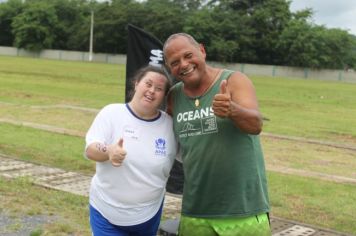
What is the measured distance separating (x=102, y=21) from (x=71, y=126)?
6823cm

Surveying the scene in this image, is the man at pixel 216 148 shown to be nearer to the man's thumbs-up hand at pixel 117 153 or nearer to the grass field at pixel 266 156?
the man's thumbs-up hand at pixel 117 153

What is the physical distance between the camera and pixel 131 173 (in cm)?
303

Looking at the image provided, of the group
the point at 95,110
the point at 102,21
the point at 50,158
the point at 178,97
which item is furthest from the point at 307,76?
the point at 178,97

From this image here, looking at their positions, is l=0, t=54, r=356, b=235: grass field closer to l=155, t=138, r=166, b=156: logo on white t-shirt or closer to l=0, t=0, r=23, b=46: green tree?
l=155, t=138, r=166, b=156: logo on white t-shirt

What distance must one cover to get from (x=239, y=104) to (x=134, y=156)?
2.10ft

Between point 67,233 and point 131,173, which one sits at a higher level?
point 131,173

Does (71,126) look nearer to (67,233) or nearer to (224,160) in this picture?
(67,233)

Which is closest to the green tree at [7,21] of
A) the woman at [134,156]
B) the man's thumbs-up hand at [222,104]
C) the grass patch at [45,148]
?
the grass patch at [45,148]

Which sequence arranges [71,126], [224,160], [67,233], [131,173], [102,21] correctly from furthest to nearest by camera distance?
[102,21] → [71,126] → [67,233] → [131,173] → [224,160]

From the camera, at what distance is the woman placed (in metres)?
3.02

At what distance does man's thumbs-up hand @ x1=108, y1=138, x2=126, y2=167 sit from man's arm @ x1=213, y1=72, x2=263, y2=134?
0.53m

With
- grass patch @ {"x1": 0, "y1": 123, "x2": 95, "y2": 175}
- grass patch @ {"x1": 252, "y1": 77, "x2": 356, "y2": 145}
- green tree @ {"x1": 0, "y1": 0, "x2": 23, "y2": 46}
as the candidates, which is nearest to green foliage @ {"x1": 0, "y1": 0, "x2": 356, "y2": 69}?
green tree @ {"x1": 0, "y1": 0, "x2": 23, "y2": 46}

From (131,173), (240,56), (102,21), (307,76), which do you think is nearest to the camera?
(131,173)

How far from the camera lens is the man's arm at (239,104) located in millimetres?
2666
